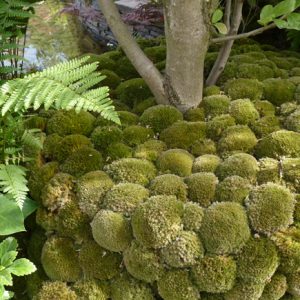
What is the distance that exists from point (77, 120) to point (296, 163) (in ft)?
2.82

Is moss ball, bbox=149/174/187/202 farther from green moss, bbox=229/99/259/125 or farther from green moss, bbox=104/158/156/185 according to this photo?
green moss, bbox=229/99/259/125

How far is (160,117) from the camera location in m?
1.73

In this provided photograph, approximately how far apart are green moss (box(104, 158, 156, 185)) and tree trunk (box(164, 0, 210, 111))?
0.43 meters

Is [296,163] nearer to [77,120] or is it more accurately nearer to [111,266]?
[111,266]

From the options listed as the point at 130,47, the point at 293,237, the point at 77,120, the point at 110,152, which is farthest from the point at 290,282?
the point at 130,47

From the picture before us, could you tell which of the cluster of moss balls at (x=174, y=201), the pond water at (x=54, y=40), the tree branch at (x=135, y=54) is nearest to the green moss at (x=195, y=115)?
the cluster of moss balls at (x=174, y=201)

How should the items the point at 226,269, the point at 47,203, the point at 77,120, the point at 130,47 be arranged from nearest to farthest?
the point at 226,269 < the point at 47,203 < the point at 77,120 < the point at 130,47

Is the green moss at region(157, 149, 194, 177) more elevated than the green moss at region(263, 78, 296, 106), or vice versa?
the green moss at region(263, 78, 296, 106)

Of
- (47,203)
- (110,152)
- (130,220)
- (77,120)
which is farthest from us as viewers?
(77,120)

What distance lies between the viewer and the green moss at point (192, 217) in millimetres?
1288

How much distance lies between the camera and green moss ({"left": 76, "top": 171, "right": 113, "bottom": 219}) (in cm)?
141

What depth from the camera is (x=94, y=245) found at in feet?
4.59

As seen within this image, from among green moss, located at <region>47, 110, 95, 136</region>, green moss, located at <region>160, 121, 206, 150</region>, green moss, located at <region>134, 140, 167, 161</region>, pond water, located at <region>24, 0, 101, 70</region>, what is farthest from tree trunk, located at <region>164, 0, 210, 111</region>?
pond water, located at <region>24, 0, 101, 70</region>

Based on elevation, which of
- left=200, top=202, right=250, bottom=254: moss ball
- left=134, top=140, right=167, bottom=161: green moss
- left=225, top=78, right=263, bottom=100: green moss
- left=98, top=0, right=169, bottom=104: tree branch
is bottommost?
left=200, top=202, right=250, bottom=254: moss ball
